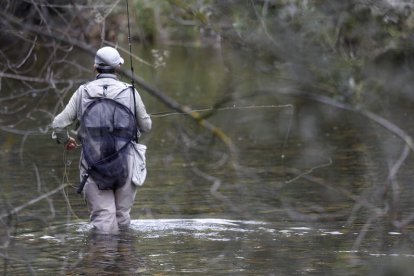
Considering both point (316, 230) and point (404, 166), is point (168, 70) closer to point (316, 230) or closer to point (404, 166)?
point (404, 166)

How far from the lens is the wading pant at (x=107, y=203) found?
31.8 ft

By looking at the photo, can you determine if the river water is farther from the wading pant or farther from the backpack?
the backpack

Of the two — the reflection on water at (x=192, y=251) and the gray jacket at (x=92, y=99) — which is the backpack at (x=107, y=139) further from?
the reflection on water at (x=192, y=251)

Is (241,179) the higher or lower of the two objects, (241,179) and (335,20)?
the lower

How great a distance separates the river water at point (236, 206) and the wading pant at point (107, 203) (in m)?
0.13

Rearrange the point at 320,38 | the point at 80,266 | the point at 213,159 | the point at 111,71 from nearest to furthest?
the point at 80,266
the point at 111,71
the point at 320,38
the point at 213,159

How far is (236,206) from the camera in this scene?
38.3ft

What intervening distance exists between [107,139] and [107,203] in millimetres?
616

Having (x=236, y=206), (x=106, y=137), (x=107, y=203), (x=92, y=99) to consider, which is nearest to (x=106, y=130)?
(x=106, y=137)

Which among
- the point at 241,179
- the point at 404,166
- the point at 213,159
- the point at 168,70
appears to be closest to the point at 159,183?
the point at 241,179

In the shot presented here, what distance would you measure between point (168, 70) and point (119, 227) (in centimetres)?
2465

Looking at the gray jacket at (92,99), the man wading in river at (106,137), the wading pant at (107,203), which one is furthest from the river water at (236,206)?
the gray jacket at (92,99)

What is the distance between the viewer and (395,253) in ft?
29.5

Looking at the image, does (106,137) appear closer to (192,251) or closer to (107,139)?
→ (107,139)
